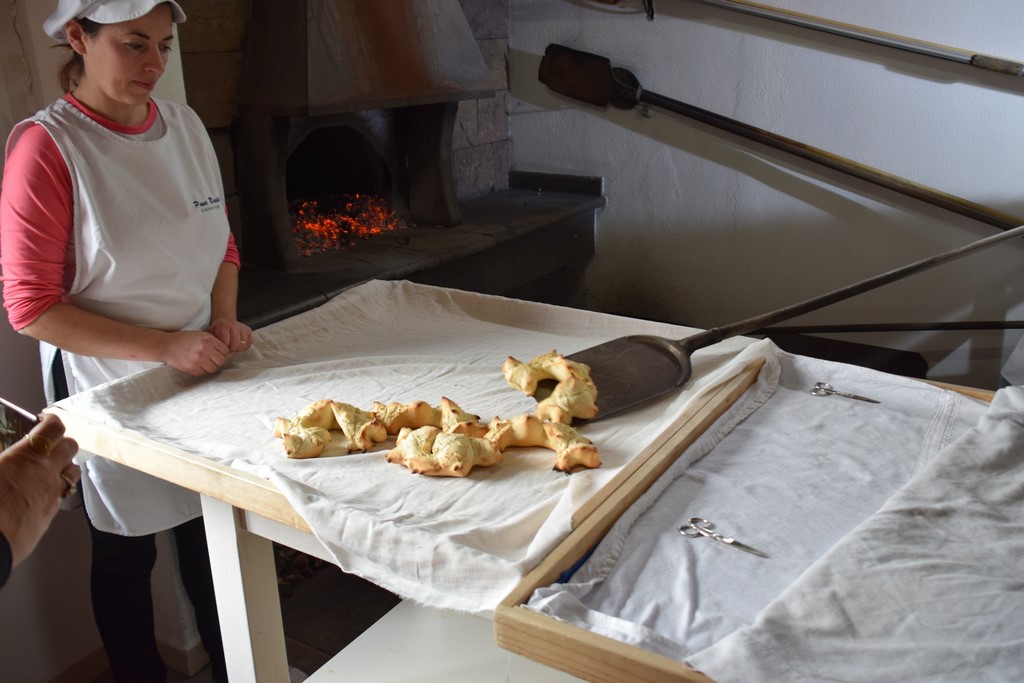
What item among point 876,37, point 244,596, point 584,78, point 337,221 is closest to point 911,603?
point 244,596

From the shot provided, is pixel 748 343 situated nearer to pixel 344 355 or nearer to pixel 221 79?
pixel 344 355

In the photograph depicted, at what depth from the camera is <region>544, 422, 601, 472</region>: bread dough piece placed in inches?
41.3

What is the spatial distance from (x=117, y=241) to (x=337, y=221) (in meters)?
1.49

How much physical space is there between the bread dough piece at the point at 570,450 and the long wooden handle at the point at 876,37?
87.9 inches

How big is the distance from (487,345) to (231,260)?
525mm

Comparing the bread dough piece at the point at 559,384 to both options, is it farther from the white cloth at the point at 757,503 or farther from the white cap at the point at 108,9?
the white cap at the point at 108,9

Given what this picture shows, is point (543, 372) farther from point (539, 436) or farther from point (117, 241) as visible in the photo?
point (117, 241)

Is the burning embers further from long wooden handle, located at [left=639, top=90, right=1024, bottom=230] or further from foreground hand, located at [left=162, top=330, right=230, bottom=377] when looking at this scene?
foreground hand, located at [left=162, top=330, right=230, bottom=377]

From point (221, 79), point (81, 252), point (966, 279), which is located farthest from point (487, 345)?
point (966, 279)

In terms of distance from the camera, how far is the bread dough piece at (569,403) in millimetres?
1155

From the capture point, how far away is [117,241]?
53.0 inches

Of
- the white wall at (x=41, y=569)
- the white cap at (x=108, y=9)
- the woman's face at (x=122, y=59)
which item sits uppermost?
the white cap at (x=108, y=9)

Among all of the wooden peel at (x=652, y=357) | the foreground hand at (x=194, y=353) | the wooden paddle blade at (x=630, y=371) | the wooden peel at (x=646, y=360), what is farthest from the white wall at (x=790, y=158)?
the foreground hand at (x=194, y=353)

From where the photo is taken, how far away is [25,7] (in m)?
1.51
